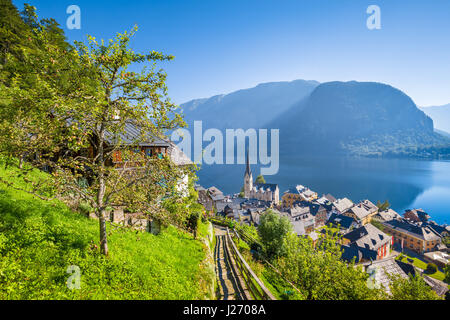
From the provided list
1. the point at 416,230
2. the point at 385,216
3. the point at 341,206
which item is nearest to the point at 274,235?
the point at 416,230

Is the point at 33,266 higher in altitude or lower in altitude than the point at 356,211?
higher

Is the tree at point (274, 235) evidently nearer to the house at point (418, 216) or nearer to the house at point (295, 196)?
the house at point (295, 196)

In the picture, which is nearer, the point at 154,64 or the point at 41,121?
the point at 41,121

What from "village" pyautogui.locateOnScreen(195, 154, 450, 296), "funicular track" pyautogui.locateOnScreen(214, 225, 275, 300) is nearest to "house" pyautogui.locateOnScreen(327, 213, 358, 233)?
"village" pyautogui.locateOnScreen(195, 154, 450, 296)

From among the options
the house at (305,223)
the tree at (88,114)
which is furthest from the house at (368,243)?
the tree at (88,114)

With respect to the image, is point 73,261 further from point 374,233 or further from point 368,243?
point 374,233

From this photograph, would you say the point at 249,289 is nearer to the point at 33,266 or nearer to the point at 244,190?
the point at 33,266
